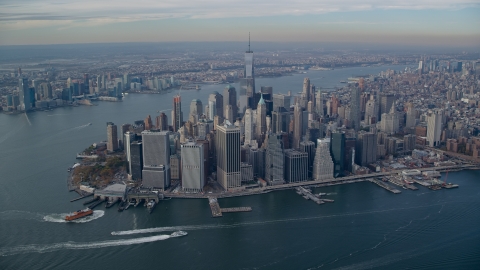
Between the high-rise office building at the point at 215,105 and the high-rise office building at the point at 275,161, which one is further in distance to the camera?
the high-rise office building at the point at 215,105

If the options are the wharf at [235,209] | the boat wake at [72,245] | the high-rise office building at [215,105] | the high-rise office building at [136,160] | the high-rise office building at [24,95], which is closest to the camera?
the boat wake at [72,245]

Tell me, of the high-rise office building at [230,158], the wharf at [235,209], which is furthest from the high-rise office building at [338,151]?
the wharf at [235,209]

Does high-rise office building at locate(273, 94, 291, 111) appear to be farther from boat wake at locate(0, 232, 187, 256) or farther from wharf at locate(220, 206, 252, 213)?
boat wake at locate(0, 232, 187, 256)

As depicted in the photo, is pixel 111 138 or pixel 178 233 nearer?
pixel 178 233

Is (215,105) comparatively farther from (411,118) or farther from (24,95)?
(24,95)

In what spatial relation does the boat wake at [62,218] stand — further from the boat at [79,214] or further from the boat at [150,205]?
the boat at [150,205]

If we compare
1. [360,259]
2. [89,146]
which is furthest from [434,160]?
[89,146]

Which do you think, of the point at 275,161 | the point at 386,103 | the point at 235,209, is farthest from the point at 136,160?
the point at 386,103

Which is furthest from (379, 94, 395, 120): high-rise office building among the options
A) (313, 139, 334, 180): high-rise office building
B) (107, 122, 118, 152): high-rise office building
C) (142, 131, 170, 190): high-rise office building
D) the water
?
(142, 131, 170, 190): high-rise office building
